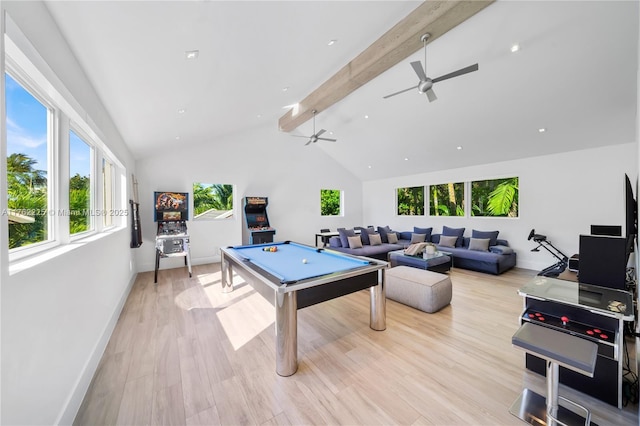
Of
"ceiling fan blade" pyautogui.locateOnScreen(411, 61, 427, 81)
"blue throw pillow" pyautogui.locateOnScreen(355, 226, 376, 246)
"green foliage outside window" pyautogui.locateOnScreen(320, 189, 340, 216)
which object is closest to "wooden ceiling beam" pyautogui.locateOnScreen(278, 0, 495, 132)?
"ceiling fan blade" pyautogui.locateOnScreen(411, 61, 427, 81)

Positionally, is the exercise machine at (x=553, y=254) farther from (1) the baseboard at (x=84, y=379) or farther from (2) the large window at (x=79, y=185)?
(2) the large window at (x=79, y=185)

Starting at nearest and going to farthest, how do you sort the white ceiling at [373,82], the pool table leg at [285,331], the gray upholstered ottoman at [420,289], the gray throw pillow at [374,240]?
1. the white ceiling at [373,82]
2. the pool table leg at [285,331]
3. the gray upholstered ottoman at [420,289]
4. the gray throw pillow at [374,240]

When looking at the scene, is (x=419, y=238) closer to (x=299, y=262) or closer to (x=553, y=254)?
(x=553, y=254)

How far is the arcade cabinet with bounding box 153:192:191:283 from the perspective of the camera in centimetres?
491

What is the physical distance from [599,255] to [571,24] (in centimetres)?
273

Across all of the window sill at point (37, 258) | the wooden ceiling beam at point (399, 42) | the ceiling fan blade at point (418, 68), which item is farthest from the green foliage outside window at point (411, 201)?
the window sill at point (37, 258)

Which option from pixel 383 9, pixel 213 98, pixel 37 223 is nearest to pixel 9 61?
pixel 37 223

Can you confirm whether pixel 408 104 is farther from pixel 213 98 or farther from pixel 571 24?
pixel 213 98

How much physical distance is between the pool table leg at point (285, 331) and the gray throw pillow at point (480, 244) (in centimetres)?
532

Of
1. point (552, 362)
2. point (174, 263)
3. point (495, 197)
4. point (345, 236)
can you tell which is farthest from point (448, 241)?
point (174, 263)

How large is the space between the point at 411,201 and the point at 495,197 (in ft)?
7.77

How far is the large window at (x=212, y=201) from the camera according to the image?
6.26 m

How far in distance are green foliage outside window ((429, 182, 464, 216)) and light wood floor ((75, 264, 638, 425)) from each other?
3979 millimetres

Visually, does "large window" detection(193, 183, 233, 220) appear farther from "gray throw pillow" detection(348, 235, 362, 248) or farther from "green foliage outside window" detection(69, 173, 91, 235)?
"green foliage outside window" detection(69, 173, 91, 235)
